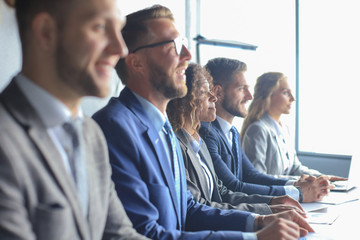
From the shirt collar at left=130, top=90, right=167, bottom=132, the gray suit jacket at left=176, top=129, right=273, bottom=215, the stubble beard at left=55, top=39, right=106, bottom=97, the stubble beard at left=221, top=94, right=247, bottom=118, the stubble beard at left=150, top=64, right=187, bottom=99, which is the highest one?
the stubble beard at left=55, top=39, right=106, bottom=97

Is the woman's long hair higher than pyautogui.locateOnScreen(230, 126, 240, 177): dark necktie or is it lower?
higher

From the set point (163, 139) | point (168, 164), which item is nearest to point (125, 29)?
point (163, 139)

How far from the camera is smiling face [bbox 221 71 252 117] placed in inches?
121

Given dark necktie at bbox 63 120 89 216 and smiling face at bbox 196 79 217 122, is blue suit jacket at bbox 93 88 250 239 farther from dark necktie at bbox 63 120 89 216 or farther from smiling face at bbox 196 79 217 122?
smiling face at bbox 196 79 217 122

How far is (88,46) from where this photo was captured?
2.90 ft

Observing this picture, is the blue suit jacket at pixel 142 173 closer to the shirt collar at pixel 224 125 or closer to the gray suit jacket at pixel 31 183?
the gray suit jacket at pixel 31 183

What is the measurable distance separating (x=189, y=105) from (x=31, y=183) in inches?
66.8

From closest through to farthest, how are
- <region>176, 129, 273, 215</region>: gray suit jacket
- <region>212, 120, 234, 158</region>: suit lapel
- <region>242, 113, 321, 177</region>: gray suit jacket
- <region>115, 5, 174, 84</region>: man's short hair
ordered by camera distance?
<region>115, 5, 174, 84</region>: man's short hair, <region>176, 129, 273, 215</region>: gray suit jacket, <region>212, 120, 234, 158</region>: suit lapel, <region>242, 113, 321, 177</region>: gray suit jacket

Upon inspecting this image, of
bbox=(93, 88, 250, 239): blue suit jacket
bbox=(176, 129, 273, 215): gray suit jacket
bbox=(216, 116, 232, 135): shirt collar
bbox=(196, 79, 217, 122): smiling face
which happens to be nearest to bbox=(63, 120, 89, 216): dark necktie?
bbox=(93, 88, 250, 239): blue suit jacket

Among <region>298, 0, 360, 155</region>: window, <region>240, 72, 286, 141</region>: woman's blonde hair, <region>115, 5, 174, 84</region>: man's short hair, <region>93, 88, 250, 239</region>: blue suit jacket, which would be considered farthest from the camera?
<region>298, 0, 360, 155</region>: window

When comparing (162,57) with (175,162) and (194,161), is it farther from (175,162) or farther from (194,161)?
(194,161)

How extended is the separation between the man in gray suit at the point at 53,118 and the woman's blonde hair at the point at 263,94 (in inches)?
120

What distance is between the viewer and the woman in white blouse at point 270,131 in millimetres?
3609

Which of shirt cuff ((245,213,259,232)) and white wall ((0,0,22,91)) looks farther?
white wall ((0,0,22,91))
